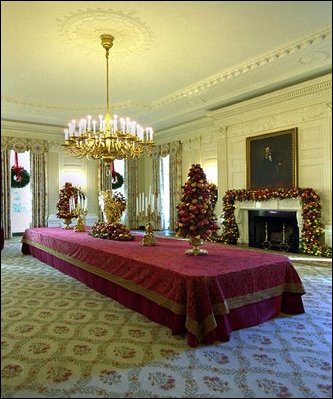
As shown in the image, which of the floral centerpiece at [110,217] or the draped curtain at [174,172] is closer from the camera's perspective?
the floral centerpiece at [110,217]

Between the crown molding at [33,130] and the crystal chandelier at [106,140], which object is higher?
the crown molding at [33,130]

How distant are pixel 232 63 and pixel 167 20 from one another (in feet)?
6.27

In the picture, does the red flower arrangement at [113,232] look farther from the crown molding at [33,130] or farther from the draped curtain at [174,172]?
the draped curtain at [174,172]

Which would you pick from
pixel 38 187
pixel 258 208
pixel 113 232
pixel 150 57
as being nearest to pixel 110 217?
pixel 113 232

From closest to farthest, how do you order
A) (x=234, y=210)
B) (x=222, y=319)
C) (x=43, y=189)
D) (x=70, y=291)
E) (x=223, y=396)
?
1. (x=223, y=396)
2. (x=222, y=319)
3. (x=70, y=291)
4. (x=234, y=210)
5. (x=43, y=189)

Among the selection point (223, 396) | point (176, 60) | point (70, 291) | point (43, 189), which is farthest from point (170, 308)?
point (43, 189)

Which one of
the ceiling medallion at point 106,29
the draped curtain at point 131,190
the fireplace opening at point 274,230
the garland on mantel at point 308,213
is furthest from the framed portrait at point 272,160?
the draped curtain at point 131,190

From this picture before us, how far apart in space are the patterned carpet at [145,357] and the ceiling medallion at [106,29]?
2.88 meters

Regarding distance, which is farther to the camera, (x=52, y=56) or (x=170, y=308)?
(x=52, y=56)

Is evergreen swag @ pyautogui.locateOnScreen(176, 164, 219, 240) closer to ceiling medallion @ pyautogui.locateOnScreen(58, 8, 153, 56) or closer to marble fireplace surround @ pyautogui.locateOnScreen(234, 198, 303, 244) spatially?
ceiling medallion @ pyautogui.locateOnScreen(58, 8, 153, 56)

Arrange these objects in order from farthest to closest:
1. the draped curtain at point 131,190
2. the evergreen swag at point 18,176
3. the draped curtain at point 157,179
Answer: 1. the draped curtain at point 131,190
2. the draped curtain at point 157,179
3. the evergreen swag at point 18,176

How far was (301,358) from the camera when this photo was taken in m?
2.33

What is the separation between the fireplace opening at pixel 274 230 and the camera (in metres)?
6.62

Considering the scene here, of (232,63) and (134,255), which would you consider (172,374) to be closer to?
(134,255)
